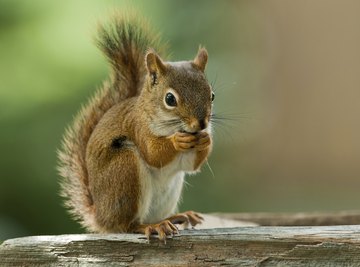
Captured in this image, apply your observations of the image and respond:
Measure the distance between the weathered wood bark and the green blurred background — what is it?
453 mm

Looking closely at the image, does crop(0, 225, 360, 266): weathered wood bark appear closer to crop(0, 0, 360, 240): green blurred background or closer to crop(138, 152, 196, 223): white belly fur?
crop(138, 152, 196, 223): white belly fur

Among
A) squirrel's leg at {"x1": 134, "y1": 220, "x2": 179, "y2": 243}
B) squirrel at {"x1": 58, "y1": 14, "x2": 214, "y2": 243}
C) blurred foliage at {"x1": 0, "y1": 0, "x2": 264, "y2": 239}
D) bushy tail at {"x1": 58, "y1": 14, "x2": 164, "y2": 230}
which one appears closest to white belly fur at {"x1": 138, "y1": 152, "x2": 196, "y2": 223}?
squirrel at {"x1": 58, "y1": 14, "x2": 214, "y2": 243}

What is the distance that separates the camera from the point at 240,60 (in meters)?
3.85

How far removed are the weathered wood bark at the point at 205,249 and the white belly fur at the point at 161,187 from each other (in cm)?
16

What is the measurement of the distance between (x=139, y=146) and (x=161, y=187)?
0.11m

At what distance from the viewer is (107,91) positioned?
7.11 ft

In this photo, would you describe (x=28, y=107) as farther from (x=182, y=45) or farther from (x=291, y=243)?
(x=291, y=243)

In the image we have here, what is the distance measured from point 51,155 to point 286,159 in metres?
2.31

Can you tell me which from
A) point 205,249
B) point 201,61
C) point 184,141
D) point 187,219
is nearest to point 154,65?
point 201,61

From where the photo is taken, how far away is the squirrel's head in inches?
71.1

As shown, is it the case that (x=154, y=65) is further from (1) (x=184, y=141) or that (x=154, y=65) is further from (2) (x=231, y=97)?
(2) (x=231, y=97)

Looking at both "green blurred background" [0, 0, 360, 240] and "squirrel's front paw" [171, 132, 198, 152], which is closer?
"squirrel's front paw" [171, 132, 198, 152]

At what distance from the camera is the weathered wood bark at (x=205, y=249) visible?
1527 mm

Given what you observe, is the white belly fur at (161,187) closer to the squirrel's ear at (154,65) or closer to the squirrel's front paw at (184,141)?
the squirrel's front paw at (184,141)
